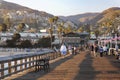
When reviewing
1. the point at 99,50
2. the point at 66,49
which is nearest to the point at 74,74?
the point at 66,49

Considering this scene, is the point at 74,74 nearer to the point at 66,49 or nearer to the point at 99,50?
the point at 66,49

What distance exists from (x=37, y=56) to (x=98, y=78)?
1298 cm

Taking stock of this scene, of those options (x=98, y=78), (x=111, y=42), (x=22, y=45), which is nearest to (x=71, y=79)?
(x=98, y=78)

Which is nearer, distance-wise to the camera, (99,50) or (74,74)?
(74,74)

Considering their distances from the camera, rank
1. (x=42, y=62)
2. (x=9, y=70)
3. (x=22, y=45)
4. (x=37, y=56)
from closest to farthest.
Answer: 1. (x=9, y=70)
2. (x=42, y=62)
3. (x=37, y=56)
4. (x=22, y=45)

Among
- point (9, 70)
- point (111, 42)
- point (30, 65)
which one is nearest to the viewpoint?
point (9, 70)

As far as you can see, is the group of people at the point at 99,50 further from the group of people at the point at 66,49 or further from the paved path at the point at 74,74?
the paved path at the point at 74,74

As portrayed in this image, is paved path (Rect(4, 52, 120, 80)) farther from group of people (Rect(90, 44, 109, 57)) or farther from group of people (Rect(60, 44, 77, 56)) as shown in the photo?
group of people (Rect(90, 44, 109, 57))

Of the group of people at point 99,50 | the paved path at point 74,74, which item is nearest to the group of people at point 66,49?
the group of people at point 99,50

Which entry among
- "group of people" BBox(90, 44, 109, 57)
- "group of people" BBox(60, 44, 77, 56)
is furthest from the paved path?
"group of people" BBox(90, 44, 109, 57)

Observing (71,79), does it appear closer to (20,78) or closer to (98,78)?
(98,78)

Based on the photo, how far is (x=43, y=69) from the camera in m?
25.8

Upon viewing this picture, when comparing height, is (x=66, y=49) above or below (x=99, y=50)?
above

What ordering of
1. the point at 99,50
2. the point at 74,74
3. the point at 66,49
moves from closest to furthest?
the point at 74,74 → the point at 66,49 → the point at 99,50
